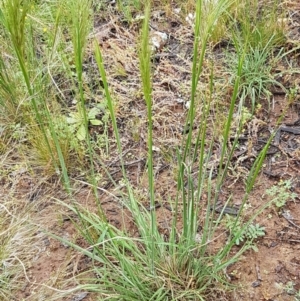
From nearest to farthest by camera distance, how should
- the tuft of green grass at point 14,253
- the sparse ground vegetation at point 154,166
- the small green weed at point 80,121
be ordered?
1. the sparse ground vegetation at point 154,166
2. the tuft of green grass at point 14,253
3. the small green weed at point 80,121

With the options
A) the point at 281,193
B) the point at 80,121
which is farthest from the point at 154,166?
the point at 281,193

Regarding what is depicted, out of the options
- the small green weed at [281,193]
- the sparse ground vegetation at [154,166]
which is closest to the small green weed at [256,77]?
the sparse ground vegetation at [154,166]

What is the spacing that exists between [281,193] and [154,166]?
1.69 feet

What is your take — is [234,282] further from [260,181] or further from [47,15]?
[47,15]

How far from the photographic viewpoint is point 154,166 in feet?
6.19

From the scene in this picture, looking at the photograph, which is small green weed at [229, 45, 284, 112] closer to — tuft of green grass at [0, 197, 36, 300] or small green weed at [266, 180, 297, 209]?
small green weed at [266, 180, 297, 209]

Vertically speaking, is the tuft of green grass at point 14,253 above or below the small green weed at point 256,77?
below

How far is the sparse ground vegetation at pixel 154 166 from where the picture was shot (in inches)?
54.3

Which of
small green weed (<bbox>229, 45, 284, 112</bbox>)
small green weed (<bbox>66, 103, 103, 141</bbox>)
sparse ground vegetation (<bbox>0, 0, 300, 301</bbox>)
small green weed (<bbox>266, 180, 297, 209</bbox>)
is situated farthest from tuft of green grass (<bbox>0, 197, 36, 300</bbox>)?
small green weed (<bbox>229, 45, 284, 112</bbox>)

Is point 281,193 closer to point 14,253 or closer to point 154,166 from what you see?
point 154,166

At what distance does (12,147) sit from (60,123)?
0.24 meters

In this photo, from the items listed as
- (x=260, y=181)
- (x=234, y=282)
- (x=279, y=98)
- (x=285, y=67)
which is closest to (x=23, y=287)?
(x=234, y=282)

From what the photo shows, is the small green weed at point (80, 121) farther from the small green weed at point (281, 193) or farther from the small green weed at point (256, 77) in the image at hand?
the small green weed at point (281, 193)

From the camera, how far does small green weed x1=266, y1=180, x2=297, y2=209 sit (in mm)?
1670
